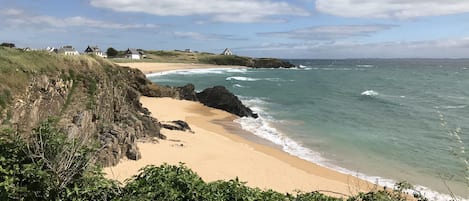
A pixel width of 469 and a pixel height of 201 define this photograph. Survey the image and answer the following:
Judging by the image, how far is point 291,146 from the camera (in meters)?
23.6

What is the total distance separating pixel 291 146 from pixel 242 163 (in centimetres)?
545

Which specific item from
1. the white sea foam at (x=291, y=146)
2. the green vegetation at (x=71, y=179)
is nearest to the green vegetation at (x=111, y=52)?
A: the white sea foam at (x=291, y=146)

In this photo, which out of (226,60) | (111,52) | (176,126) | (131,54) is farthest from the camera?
(226,60)

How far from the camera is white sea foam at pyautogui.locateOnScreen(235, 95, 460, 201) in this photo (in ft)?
54.5

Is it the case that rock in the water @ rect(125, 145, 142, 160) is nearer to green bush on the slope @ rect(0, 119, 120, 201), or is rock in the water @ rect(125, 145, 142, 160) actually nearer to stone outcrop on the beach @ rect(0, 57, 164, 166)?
stone outcrop on the beach @ rect(0, 57, 164, 166)

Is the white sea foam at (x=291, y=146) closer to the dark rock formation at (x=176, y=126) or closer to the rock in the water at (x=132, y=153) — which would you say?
the dark rock formation at (x=176, y=126)

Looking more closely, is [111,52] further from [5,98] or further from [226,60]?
[5,98]

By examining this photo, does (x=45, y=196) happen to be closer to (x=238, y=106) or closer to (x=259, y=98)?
(x=238, y=106)

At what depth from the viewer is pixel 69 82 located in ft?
56.3

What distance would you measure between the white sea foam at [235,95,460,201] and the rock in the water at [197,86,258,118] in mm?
1151

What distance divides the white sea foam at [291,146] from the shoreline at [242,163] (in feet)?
1.78

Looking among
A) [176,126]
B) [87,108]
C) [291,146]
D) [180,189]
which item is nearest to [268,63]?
[176,126]

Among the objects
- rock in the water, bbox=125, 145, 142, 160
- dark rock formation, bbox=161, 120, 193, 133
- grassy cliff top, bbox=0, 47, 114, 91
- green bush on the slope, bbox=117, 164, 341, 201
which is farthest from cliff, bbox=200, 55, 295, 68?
green bush on the slope, bbox=117, 164, 341, 201

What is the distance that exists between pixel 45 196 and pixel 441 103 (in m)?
43.3
